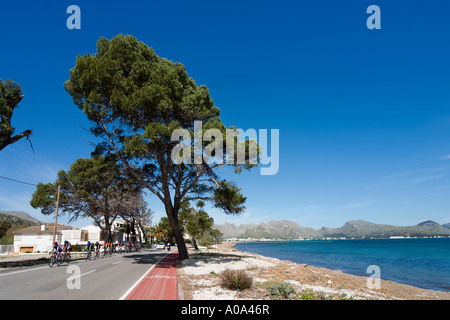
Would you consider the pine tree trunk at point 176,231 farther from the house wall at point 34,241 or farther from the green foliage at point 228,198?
the house wall at point 34,241

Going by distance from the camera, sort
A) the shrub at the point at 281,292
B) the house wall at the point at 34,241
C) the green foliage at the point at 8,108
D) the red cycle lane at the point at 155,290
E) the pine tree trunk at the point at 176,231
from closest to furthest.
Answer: the red cycle lane at the point at 155,290, the shrub at the point at 281,292, the green foliage at the point at 8,108, the pine tree trunk at the point at 176,231, the house wall at the point at 34,241

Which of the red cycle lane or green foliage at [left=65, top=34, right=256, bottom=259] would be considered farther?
green foliage at [left=65, top=34, right=256, bottom=259]

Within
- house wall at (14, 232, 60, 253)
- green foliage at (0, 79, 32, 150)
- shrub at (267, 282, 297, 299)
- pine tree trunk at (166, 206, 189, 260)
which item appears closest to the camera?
shrub at (267, 282, 297, 299)

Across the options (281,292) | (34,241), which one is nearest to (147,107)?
(281,292)

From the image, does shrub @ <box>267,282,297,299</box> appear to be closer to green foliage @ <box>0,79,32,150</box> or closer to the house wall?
green foliage @ <box>0,79,32,150</box>

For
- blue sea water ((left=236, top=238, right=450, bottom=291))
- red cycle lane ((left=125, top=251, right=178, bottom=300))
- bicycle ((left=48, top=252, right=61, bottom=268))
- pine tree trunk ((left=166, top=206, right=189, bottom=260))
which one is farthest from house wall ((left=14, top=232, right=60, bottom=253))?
red cycle lane ((left=125, top=251, right=178, bottom=300))

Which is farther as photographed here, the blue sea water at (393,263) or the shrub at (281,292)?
the blue sea water at (393,263)

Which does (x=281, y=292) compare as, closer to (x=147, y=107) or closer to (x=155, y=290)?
(x=155, y=290)

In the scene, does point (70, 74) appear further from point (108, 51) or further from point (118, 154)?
point (118, 154)

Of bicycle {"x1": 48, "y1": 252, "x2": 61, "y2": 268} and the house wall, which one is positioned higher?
bicycle {"x1": 48, "y1": 252, "x2": 61, "y2": 268}

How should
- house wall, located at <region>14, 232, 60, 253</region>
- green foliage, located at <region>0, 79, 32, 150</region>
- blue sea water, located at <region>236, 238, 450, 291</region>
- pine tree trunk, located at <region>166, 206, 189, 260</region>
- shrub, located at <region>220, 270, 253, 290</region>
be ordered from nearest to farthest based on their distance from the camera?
shrub, located at <region>220, 270, 253, 290</region> → green foliage, located at <region>0, 79, 32, 150</region> → pine tree trunk, located at <region>166, 206, 189, 260</region> → blue sea water, located at <region>236, 238, 450, 291</region> → house wall, located at <region>14, 232, 60, 253</region>

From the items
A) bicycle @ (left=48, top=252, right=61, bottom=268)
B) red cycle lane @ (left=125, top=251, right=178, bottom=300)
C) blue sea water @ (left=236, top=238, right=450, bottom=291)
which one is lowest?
blue sea water @ (left=236, top=238, right=450, bottom=291)

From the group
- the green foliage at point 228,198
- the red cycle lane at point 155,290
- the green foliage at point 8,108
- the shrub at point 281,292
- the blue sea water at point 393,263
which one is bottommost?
the blue sea water at point 393,263

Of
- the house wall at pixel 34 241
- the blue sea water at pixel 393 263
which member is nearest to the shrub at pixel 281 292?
the blue sea water at pixel 393 263
